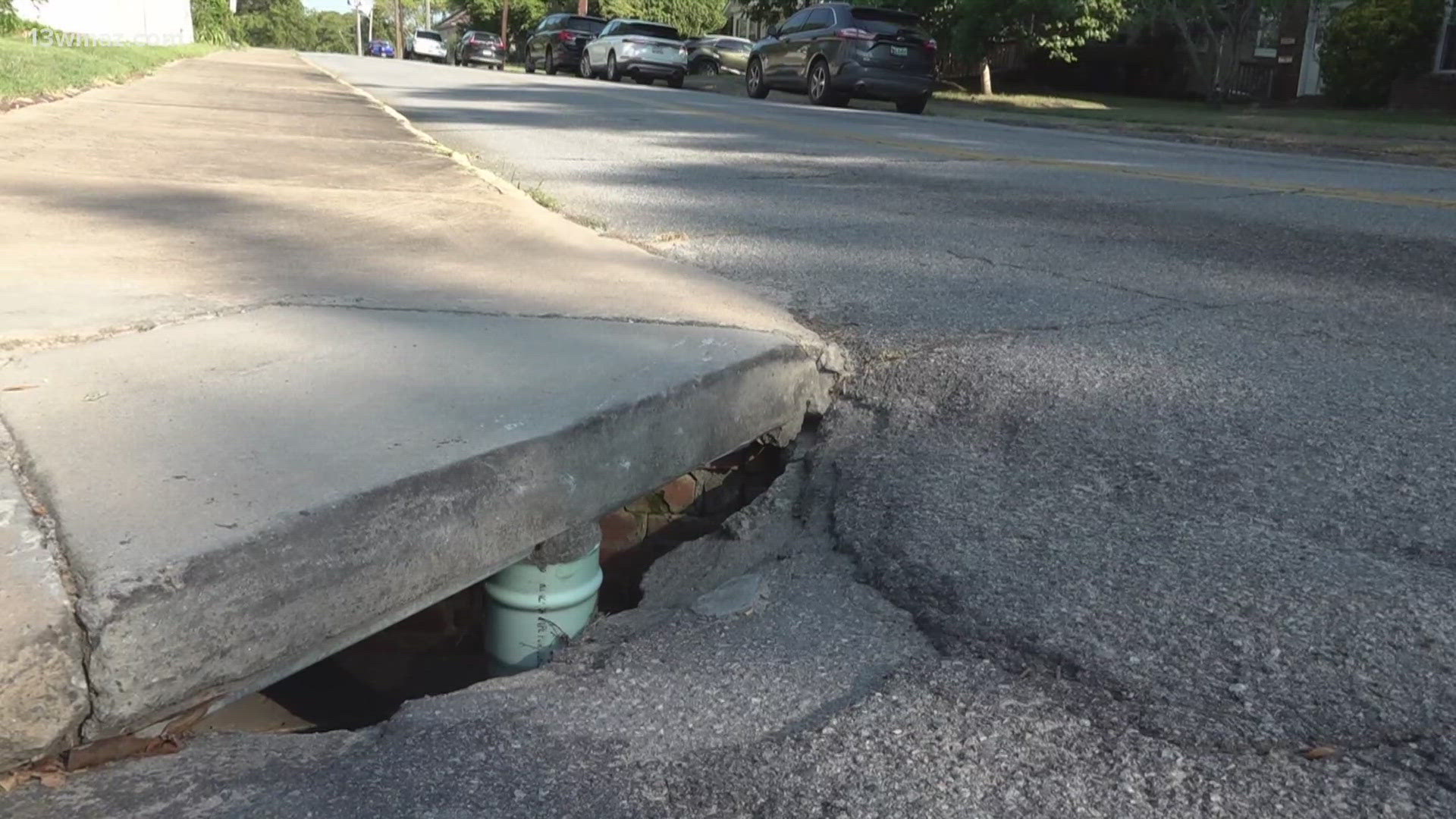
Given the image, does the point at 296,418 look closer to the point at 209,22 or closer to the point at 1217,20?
the point at 1217,20

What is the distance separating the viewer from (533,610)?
8.14 ft

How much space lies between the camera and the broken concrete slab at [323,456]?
1843 mm

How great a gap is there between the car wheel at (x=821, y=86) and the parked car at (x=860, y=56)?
1 centimetres

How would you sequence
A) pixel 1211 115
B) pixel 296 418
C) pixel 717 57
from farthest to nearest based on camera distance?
pixel 717 57, pixel 1211 115, pixel 296 418

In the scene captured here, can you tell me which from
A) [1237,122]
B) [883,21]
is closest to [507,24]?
[883,21]

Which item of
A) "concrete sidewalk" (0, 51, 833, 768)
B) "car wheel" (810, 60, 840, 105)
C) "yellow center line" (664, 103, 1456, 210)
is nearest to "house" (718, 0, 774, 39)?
"car wheel" (810, 60, 840, 105)

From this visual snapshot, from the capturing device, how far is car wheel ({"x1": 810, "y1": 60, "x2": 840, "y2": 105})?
62.3ft

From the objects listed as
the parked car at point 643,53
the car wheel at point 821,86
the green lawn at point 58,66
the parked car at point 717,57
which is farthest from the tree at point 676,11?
the car wheel at point 821,86

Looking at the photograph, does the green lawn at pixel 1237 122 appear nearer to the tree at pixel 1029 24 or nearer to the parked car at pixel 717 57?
the tree at pixel 1029 24

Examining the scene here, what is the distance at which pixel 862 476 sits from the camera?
2.88 meters

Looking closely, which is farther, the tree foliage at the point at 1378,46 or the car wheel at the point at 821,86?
the tree foliage at the point at 1378,46

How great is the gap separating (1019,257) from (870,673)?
134 inches

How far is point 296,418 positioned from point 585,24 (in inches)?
1229

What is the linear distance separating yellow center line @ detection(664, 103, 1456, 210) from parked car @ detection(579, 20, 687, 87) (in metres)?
14.4
